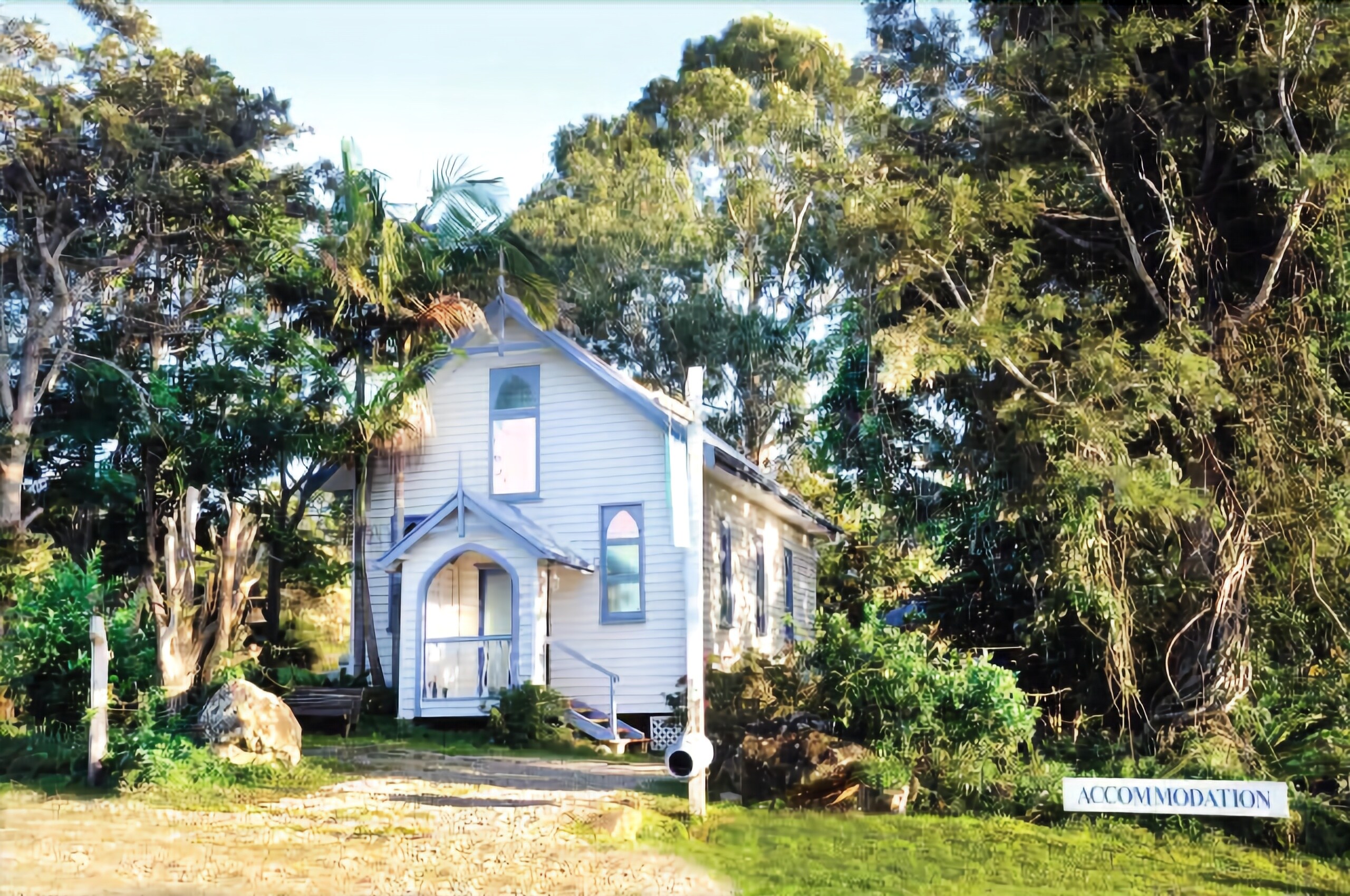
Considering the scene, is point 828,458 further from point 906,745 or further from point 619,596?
point 906,745

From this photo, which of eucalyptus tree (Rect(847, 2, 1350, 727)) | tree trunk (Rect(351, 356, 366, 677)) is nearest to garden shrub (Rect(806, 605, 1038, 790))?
eucalyptus tree (Rect(847, 2, 1350, 727))

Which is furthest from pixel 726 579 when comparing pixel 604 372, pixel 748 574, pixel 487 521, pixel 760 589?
pixel 487 521

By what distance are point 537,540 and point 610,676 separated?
248cm

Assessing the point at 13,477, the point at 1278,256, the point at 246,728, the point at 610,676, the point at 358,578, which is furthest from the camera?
the point at 13,477

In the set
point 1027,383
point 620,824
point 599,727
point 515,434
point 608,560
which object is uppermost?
point 515,434

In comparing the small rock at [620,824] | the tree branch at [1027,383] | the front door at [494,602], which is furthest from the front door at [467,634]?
the tree branch at [1027,383]

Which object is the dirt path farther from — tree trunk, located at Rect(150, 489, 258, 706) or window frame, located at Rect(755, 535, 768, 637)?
window frame, located at Rect(755, 535, 768, 637)

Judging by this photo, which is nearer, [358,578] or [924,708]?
[924,708]

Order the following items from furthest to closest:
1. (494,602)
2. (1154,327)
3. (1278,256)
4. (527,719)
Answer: (494,602)
(527,719)
(1154,327)
(1278,256)

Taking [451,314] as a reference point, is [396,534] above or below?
below

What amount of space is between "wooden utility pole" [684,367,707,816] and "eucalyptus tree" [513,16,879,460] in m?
20.3

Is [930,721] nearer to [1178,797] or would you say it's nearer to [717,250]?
[1178,797]

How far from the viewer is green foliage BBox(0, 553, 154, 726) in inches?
600

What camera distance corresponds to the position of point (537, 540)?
63.7 ft
